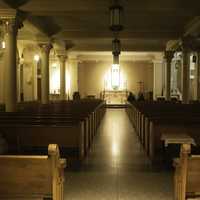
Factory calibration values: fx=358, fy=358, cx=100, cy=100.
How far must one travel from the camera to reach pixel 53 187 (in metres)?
3.45

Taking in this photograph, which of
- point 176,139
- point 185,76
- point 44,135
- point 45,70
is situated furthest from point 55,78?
point 176,139

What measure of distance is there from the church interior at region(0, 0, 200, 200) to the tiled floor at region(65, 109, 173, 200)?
0.02m

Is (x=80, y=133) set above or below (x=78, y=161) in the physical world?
above

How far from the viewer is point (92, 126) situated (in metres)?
9.99

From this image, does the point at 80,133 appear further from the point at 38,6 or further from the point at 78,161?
the point at 38,6

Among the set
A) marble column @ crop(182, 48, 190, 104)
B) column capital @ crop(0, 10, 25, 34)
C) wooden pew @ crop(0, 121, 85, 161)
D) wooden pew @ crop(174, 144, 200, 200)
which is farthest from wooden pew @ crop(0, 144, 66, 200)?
marble column @ crop(182, 48, 190, 104)

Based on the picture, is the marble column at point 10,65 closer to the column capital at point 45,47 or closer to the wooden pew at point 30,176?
the column capital at point 45,47

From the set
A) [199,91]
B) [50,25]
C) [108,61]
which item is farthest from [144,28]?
[108,61]

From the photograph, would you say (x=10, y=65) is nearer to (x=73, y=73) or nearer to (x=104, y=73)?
(x=73, y=73)

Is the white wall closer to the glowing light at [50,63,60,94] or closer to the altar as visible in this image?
the altar

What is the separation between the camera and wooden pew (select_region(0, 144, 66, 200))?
3416 mm

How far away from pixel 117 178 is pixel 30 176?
2507 millimetres

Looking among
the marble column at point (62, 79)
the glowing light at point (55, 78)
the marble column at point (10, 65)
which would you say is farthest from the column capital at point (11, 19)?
the glowing light at point (55, 78)

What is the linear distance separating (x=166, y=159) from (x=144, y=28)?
9549 millimetres
